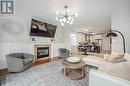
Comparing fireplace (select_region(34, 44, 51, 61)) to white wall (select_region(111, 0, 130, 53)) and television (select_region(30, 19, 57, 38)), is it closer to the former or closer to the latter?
television (select_region(30, 19, 57, 38))

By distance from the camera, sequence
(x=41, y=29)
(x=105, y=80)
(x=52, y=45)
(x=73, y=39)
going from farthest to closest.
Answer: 1. (x=73, y=39)
2. (x=52, y=45)
3. (x=41, y=29)
4. (x=105, y=80)

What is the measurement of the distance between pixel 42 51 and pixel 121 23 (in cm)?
426

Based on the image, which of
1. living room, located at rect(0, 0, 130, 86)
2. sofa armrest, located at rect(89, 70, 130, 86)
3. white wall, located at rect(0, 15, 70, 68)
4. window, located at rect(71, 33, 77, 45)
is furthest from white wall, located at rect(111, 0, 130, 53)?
window, located at rect(71, 33, 77, 45)

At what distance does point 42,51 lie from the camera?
18.3 feet

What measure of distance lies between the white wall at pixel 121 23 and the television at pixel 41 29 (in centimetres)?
346

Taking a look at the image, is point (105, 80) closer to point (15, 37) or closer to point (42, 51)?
point (15, 37)

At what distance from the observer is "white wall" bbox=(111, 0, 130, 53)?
3.88 metres

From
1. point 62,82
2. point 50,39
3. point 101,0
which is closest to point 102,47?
point 50,39

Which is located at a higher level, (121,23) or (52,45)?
(121,23)

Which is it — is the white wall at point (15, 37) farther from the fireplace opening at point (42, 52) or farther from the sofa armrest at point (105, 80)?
the sofa armrest at point (105, 80)

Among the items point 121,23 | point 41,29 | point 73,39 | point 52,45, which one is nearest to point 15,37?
point 41,29

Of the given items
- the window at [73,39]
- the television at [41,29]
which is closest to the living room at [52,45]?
the television at [41,29]

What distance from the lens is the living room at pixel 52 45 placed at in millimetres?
2502

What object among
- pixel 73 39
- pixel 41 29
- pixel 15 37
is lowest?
pixel 15 37
